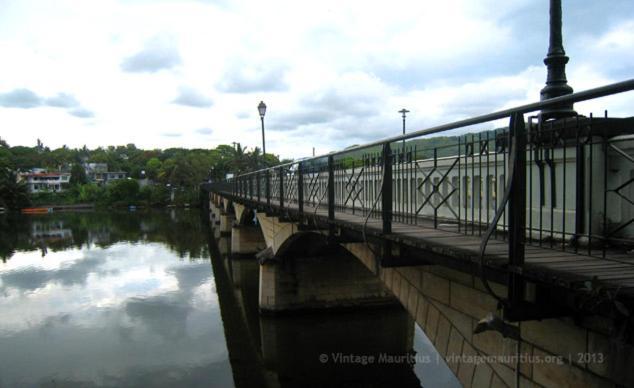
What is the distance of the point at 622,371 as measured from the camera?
2969 mm

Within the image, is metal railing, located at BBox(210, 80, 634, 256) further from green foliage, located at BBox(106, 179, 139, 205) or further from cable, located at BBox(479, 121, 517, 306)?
green foliage, located at BBox(106, 179, 139, 205)

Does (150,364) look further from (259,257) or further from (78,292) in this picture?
(78,292)

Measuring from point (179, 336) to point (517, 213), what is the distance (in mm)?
15278

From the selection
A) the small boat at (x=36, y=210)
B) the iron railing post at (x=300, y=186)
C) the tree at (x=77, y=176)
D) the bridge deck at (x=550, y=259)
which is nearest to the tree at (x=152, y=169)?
the tree at (x=77, y=176)

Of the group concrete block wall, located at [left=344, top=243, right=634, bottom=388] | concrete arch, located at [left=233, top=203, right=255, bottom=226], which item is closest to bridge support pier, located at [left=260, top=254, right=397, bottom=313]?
concrete block wall, located at [left=344, top=243, right=634, bottom=388]

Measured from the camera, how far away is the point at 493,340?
4.57 metres

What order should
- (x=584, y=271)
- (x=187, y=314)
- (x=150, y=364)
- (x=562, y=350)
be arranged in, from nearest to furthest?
(x=584, y=271), (x=562, y=350), (x=150, y=364), (x=187, y=314)

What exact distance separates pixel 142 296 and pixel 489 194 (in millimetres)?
20467

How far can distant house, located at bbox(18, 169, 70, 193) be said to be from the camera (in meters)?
106

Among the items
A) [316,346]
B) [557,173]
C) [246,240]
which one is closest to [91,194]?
Result: [246,240]

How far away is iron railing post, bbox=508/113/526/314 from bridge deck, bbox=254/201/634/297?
0.09m

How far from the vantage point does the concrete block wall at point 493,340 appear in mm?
3174

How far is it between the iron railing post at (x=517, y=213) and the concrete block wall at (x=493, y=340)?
0.51 metres

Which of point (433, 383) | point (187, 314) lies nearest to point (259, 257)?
point (187, 314)
